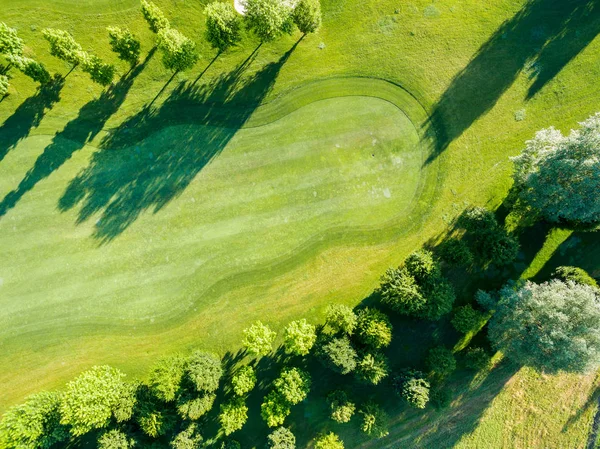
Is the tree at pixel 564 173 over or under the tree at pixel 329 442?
over

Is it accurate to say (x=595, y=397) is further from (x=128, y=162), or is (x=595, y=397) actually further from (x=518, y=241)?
(x=128, y=162)

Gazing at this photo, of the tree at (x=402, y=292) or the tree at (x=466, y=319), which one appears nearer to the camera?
the tree at (x=402, y=292)

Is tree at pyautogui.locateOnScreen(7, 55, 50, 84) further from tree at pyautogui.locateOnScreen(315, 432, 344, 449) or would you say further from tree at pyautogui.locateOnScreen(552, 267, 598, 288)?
tree at pyautogui.locateOnScreen(552, 267, 598, 288)

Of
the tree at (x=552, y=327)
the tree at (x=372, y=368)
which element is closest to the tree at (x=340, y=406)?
the tree at (x=372, y=368)

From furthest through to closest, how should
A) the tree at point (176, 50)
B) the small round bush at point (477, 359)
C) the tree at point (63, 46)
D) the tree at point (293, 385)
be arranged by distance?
the small round bush at point (477, 359), the tree at point (63, 46), the tree at point (176, 50), the tree at point (293, 385)

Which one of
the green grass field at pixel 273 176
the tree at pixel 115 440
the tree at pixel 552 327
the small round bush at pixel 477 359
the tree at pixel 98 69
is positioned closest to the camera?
the tree at pixel 552 327

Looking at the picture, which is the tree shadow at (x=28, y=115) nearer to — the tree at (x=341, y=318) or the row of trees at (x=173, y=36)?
the row of trees at (x=173, y=36)

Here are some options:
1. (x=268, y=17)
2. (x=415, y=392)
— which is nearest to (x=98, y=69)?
(x=268, y=17)

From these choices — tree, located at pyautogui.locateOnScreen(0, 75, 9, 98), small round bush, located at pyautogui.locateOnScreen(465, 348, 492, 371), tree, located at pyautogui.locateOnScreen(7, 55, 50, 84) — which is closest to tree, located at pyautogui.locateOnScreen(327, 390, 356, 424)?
small round bush, located at pyautogui.locateOnScreen(465, 348, 492, 371)
